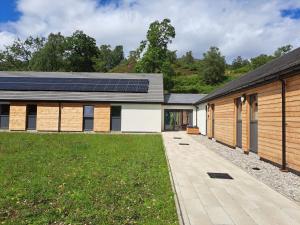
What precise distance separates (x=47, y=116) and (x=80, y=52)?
131 feet

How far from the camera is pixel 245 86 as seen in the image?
1137 cm

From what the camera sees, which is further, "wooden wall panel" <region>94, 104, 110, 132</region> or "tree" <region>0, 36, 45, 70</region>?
"tree" <region>0, 36, 45, 70</region>

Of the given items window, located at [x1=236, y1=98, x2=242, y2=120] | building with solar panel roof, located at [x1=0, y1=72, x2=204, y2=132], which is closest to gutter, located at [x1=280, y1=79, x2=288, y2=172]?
window, located at [x1=236, y1=98, x2=242, y2=120]

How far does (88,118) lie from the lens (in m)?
22.0

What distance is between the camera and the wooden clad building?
25.5ft

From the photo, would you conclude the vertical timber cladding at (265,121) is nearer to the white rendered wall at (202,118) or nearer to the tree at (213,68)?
the white rendered wall at (202,118)

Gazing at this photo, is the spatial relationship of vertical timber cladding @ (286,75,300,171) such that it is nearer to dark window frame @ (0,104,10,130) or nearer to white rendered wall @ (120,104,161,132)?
white rendered wall @ (120,104,161,132)

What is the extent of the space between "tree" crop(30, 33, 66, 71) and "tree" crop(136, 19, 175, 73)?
16.7 meters

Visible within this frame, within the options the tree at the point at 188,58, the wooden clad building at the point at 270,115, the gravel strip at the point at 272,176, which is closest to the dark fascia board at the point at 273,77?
the wooden clad building at the point at 270,115

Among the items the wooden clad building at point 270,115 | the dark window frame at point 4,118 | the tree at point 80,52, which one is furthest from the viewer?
the tree at point 80,52

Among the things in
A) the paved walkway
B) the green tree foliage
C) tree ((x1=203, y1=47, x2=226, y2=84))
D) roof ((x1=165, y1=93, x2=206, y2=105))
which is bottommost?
the paved walkway

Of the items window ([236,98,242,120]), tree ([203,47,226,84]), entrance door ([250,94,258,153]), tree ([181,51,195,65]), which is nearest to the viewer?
entrance door ([250,94,258,153])

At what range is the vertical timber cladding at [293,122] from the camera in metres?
7.54

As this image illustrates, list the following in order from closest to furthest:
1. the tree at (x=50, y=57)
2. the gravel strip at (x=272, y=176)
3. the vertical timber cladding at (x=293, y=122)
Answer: the gravel strip at (x=272, y=176)
the vertical timber cladding at (x=293, y=122)
the tree at (x=50, y=57)
